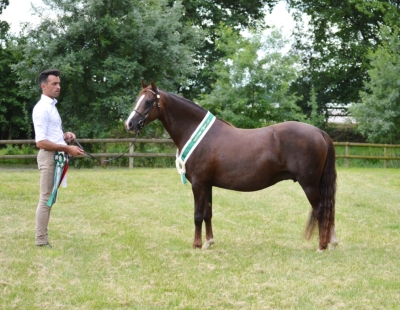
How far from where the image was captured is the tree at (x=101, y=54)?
20.2m

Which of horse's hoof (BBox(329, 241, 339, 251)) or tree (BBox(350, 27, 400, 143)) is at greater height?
tree (BBox(350, 27, 400, 143))

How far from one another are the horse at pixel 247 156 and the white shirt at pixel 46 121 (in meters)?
0.91

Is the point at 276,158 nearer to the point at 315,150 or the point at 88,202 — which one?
the point at 315,150

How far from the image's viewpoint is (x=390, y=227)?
931cm

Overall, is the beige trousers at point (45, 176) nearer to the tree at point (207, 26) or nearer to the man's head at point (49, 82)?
the man's head at point (49, 82)

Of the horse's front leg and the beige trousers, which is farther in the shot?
the horse's front leg

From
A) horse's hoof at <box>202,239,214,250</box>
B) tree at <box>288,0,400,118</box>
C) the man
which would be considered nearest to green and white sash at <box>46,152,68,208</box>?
the man

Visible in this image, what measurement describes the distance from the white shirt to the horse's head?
0.90m

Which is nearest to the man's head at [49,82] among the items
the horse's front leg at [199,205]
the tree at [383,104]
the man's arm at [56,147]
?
the man's arm at [56,147]

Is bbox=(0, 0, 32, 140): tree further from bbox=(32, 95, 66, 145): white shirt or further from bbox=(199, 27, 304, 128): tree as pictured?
bbox=(32, 95, 66, 145): white shirt

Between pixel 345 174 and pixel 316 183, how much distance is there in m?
12.4

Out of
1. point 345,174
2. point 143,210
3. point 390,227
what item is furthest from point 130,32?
point 390,227

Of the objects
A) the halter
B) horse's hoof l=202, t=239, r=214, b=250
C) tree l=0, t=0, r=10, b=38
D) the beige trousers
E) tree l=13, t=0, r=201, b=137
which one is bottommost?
horse's hoof l=202, t=239, r=214, b=250

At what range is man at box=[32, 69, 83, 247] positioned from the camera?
7.06 metres
